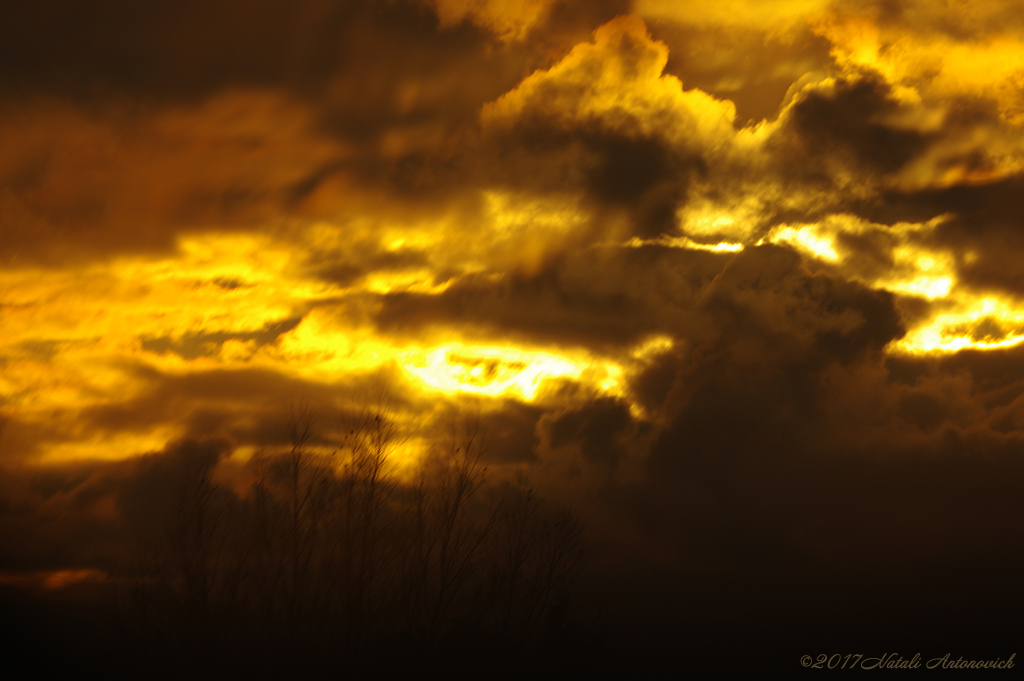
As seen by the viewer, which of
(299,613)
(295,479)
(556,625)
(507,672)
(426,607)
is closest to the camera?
(299,613)

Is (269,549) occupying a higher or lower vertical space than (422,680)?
higher

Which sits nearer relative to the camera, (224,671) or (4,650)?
(224,671)

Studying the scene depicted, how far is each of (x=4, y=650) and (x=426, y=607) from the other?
23.8 metres

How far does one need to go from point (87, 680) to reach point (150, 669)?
20.4ft

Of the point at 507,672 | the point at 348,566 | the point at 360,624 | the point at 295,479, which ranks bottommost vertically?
the point at 507,672

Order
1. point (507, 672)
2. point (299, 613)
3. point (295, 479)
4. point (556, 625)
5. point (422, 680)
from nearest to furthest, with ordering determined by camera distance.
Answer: point (299, 613) → point (295, 479) → point (422, 680) → point (507, 672) → point (556, 625)

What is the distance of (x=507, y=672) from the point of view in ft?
136

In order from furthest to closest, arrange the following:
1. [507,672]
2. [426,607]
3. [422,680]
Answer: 1. [507,672]
2. [422,680]
3. [426,607]

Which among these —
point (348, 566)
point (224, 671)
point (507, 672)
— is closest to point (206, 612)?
point (224, 671)

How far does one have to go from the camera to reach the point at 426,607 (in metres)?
33.8

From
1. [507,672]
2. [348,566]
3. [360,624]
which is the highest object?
[348,566]

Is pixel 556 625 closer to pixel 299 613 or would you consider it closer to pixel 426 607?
pixel 426 607

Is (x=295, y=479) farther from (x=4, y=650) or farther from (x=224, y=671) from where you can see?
(x=4, y=650)

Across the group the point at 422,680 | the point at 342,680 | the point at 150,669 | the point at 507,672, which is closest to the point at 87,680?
the point at 150,669
